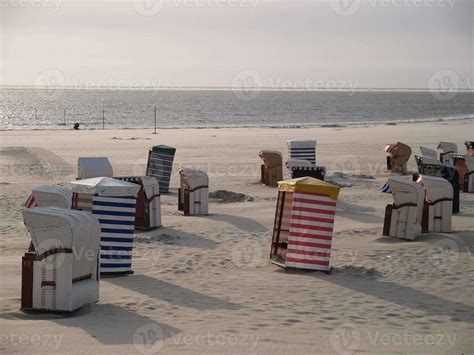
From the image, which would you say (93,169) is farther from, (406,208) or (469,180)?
(469,180)

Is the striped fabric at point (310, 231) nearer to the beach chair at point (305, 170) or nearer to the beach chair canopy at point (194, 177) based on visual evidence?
the beach chair canopy at point (194, 177)

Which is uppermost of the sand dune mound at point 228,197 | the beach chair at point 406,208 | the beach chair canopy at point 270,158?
the beach chair canopy at point 270,158

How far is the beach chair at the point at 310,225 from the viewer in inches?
463

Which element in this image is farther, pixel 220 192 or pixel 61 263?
pixel 220 192

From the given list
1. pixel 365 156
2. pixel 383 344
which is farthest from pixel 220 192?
pixel 365 156

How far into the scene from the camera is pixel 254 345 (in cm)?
810

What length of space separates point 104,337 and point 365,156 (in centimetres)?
2687

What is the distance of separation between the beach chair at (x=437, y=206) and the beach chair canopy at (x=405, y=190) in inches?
28.6

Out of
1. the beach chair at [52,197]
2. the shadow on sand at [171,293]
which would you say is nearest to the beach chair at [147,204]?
the beach chair at [52,197]

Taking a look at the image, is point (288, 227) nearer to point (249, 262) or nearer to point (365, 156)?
point (249, 262)

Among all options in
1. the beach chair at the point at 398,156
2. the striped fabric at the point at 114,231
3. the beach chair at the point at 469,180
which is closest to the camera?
the striped fabric at the point at 114,231

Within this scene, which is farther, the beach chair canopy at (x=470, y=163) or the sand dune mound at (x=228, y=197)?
the beach chair canopy at (x=470, y=163)

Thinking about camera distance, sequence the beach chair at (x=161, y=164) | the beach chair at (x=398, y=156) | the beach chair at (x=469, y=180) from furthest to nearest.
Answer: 1. the beach chair at (x=398, y=156)
2. the beach chair at (x=469, y=180)
3. the beach chair at (x=161, y=164)

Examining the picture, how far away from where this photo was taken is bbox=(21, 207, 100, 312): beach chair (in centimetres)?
907
